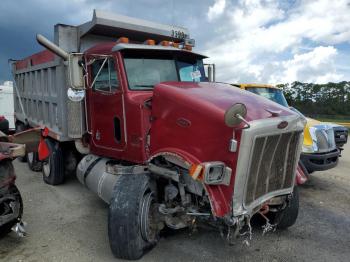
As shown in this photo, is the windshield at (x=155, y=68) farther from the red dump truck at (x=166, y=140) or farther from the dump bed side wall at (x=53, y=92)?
the dump bed side wall at (x=53, y=92)

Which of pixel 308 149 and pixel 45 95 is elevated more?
pixel 45 95

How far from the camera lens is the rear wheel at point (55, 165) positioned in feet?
23.2

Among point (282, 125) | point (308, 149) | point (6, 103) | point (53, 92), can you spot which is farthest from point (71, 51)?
point (6, 103)

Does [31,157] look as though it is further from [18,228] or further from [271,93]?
[271,93]

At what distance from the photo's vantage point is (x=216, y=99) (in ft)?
13.4

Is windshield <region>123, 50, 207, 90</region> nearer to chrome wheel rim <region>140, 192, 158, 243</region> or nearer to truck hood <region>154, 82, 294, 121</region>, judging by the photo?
truck hood <region>154, 82, 294, 121</region>

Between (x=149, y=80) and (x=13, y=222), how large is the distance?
247 cm

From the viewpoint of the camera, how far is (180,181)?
4180 mm

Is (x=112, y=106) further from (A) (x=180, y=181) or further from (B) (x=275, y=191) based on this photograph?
(B) (x=275, y=191)

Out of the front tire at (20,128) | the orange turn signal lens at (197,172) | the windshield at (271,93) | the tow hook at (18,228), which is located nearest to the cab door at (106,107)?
the tow hook at (18,228)

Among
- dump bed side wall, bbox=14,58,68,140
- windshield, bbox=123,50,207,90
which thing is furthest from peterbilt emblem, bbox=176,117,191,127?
dump bed side wall, bbox=14,58,68,140

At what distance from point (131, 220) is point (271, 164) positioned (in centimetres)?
164

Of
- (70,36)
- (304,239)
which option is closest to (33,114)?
(70,36)

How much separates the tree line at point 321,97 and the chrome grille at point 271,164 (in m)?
26.1
